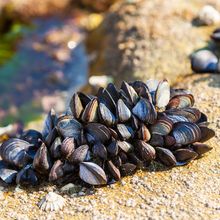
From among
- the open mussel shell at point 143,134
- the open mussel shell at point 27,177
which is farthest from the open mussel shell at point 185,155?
the open mussel shell at point 27,177

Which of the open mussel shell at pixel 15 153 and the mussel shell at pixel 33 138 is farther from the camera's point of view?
the mussel shell at pixel 33 138

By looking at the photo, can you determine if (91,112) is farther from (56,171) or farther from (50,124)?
(56,171)

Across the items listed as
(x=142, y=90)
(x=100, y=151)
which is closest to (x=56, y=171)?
(x=100, y=151)

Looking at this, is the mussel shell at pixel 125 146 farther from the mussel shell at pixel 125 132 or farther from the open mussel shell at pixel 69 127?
the open mussel shell at pixel 69 127

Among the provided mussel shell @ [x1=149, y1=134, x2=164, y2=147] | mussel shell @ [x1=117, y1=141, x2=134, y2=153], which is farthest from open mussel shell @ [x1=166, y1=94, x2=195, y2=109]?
mussel shell @ [x1=117, y1=141, x2=134, y2=153]

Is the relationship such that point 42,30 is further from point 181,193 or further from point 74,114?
point 181,193
